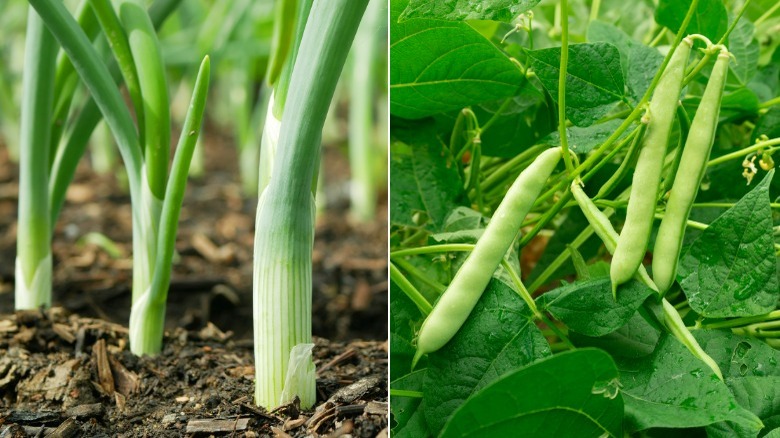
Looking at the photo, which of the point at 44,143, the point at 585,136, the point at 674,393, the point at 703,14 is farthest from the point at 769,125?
the point at 44,143

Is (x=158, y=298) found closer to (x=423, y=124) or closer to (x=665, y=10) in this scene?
(x=423, y=124)

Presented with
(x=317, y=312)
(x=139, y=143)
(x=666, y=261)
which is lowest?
(x=317, y=312)

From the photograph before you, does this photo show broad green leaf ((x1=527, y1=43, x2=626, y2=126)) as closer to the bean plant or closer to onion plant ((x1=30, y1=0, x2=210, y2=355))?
the bean plant

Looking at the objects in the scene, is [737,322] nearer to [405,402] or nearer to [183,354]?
[405,402]

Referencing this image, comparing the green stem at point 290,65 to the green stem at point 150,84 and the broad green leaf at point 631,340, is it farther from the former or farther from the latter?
the broad green leaf at point 631,340

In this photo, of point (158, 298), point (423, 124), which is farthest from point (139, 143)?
point (423, 124)

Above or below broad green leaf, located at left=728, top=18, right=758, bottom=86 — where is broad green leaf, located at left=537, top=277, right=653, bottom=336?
below

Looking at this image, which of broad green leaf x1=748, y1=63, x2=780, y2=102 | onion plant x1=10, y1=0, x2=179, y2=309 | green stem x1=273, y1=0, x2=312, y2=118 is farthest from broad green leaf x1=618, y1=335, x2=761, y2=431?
onion plant x1=10, y1=0, x2=179, y2=309
